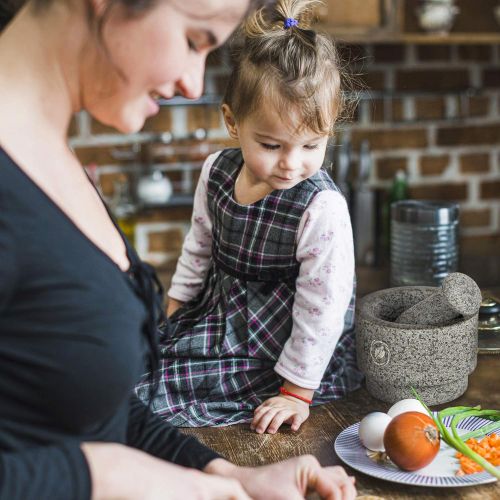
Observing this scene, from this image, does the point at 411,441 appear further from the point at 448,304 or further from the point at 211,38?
the point at 211,38

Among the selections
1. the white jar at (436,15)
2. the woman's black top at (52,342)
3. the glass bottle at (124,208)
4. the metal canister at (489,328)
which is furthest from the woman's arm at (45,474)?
the white jar at (436,15)

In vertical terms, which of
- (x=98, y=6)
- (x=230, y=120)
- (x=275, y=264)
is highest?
(x=98, y=6)

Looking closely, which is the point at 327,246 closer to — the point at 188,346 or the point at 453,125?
the point at 188,346

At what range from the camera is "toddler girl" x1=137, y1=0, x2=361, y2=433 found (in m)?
1.21

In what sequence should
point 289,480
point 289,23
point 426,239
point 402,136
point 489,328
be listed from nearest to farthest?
point 289,480
point 289,23
point 489,328
point 426,239
point 402,136

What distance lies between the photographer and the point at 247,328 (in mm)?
1292

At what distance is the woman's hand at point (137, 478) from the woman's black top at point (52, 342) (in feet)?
0.04

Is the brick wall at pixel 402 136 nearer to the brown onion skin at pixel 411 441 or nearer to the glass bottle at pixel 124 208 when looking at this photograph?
the glass bottle at pixel 124 208

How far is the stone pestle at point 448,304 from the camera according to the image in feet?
3.92

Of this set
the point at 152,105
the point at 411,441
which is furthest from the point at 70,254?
the point at 411,441

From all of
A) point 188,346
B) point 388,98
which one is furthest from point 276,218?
point 388,98

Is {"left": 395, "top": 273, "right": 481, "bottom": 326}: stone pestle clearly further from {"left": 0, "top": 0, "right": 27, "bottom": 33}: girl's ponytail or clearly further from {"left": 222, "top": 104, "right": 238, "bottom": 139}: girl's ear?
{"left": 0, "top": 0, "right": 27, "bottom": 33}: girl's ponytail

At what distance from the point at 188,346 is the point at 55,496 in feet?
2.14

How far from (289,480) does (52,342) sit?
1.10 feet
